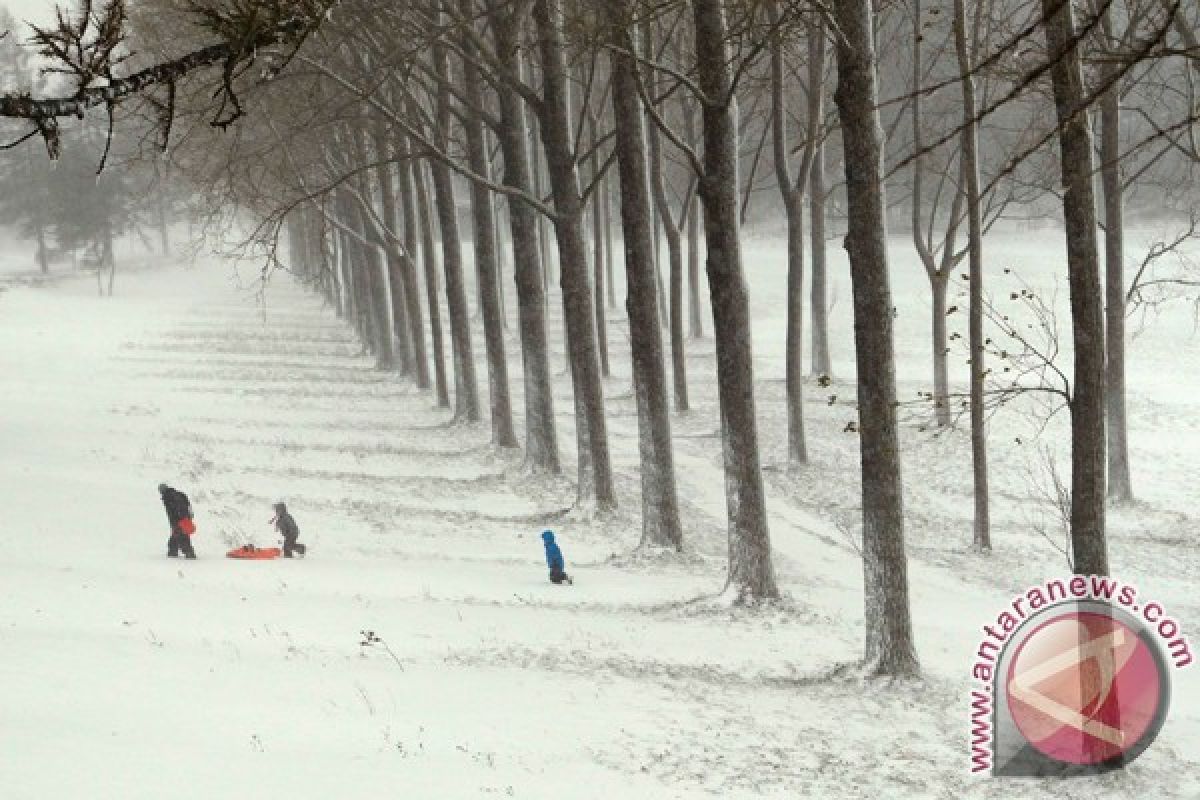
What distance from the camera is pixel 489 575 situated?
45.9 feet

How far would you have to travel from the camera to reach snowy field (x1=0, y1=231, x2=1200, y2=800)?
8000mm

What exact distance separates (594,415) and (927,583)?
546 centimetres

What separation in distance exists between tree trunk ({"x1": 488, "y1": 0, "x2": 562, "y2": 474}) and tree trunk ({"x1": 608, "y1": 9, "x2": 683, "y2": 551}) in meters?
3.64

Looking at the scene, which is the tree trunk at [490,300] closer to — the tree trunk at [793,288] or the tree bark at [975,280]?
the tree trunk at [793,288]

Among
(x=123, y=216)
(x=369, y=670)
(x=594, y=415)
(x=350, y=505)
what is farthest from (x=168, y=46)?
(x=123, y=216)

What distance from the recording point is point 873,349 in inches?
404

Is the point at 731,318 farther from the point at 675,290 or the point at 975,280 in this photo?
the point at 675,290

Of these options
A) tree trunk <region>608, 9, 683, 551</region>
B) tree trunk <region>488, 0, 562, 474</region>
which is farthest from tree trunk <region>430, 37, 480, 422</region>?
tree trunk <region>608, 9, 683, 551</region>

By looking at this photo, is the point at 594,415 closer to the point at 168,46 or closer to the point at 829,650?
the point at 829,650

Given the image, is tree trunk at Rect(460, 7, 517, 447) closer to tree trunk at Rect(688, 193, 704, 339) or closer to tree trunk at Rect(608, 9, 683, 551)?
tree trunk at Rect(608, 9, 683, 551)

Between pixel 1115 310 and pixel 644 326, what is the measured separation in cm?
854

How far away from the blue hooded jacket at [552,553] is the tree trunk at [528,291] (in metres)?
6.00

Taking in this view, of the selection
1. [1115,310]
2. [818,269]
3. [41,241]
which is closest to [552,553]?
[1115,310]

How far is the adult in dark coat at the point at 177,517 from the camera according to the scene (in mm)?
12852
